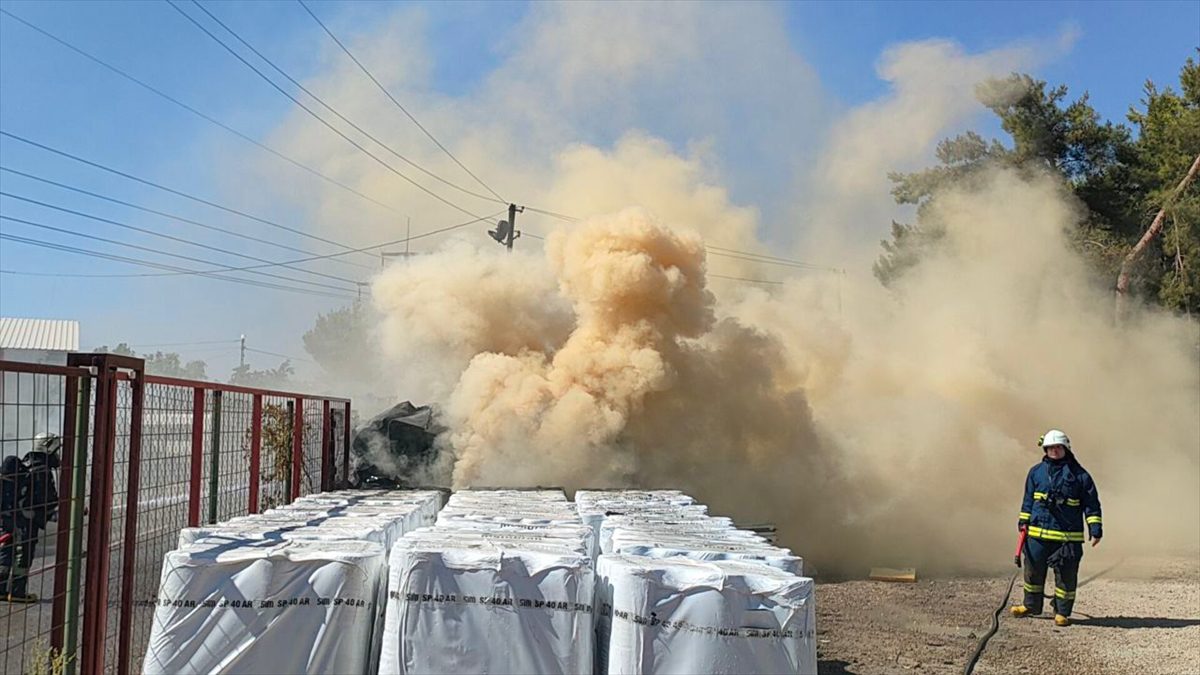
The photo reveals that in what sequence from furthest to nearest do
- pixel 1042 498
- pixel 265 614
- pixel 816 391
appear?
pixel 816 391 → pixel 1042 498 → pixel 265 614

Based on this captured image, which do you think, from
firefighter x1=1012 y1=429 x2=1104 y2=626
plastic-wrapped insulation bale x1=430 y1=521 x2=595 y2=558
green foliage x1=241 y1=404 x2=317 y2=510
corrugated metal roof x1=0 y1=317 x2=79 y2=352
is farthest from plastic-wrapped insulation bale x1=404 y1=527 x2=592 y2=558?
corrugated metal roof x1=0 y1=317 x2=79 y2=352

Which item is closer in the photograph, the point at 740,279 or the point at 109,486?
the point at 109,486

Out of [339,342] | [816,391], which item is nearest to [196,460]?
[816,391]

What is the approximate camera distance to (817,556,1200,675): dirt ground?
7.27 m

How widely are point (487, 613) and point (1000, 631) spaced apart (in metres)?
6.23

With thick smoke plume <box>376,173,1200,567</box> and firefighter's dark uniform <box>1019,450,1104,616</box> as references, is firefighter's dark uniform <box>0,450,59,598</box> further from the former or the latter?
thick smoke plume <box>376,173,1200,567</box>

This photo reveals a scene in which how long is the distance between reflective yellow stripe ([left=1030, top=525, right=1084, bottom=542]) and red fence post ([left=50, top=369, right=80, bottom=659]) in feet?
27.1

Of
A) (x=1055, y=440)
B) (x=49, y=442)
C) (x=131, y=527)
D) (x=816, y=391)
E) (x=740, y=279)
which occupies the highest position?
(x=740, y=279)

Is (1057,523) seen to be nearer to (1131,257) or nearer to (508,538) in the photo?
(508,538)

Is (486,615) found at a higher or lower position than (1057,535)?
higher

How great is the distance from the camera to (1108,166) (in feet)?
78.6

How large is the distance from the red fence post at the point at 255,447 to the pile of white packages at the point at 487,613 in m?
3.87

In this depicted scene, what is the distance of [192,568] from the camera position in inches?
156

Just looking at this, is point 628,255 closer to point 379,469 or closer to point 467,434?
point 467,434
